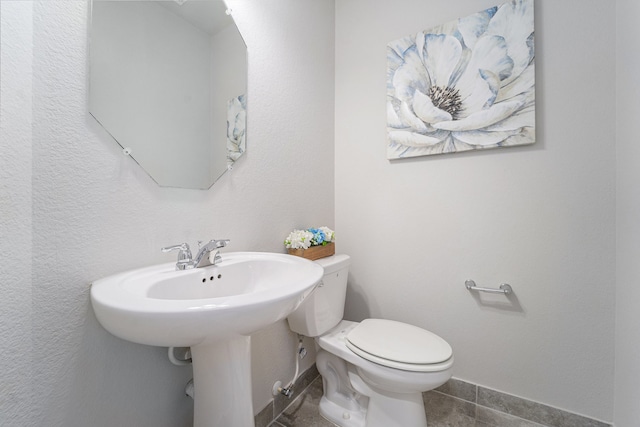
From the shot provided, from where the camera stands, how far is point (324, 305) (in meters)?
1.15

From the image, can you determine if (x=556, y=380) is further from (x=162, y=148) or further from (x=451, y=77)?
(x=162, y=148)

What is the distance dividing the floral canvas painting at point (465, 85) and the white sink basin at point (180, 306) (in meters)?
1.03

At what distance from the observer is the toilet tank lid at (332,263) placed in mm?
1126

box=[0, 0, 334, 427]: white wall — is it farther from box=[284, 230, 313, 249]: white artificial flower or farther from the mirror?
box=[284, 230, 313, 249]: white artificial flower

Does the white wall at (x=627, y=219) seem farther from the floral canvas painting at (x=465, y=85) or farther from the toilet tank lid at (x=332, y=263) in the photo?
the toilet tank lid at (x=332, y=263)

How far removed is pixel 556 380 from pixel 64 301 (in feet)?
5.91

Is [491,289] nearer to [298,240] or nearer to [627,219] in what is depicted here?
[627,219]

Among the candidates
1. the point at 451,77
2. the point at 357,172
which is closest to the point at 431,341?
the point at 357,172

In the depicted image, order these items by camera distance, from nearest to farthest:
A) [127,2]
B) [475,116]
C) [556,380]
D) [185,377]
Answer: [127,2], [185,377], [556,380], [475,116]

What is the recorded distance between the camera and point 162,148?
794 mm

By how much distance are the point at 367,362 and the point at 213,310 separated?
2.45 ft

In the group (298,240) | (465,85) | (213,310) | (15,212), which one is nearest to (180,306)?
(213,310)

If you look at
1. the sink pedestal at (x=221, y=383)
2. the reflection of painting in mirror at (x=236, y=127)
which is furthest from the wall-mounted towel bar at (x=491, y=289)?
the reflection of painting in mirror at (x=236, y=127)

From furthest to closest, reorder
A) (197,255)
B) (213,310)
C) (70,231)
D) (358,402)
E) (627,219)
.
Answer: (358,402)
(627,219)
(197,255)
(70,231)
(213,310)
